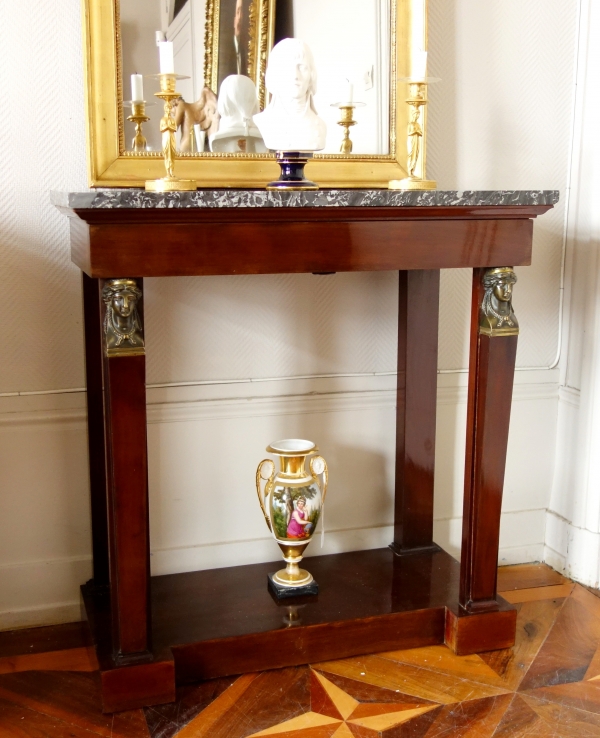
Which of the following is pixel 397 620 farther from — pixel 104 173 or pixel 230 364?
pixel 104 173

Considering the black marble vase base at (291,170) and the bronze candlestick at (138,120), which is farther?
the bronze candlestick at (138,120)

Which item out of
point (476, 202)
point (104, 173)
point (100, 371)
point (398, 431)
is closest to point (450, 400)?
point (398, 431)

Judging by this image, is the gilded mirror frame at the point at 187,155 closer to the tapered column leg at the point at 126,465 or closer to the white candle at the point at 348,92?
the white candle at the point at 348,92

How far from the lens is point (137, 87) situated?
5.93ft

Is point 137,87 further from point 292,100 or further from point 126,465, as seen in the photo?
point 126,465

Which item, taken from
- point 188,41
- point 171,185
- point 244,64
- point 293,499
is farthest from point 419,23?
point 293,499

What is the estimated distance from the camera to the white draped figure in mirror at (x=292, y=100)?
1.68 meters

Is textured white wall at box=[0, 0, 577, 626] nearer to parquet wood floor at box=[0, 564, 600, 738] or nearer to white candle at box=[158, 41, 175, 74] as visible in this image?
parquet wood floor at box=[0, 564, 600, 738]


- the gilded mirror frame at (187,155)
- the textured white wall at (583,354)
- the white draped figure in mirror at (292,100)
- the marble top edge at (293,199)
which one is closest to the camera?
the marble top edge at (293,199)

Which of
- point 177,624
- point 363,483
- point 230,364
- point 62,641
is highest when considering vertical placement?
point 230,364

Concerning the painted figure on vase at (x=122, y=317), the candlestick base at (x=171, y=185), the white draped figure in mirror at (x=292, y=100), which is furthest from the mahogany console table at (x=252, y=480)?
the white draped figure in mirror at (x=292, y=100)

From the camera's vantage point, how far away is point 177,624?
1.79 m

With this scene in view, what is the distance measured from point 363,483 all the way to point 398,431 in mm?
195

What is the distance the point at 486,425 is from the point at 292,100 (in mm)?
815
